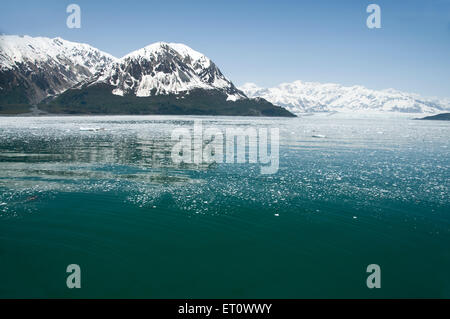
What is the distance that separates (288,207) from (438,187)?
16.7m

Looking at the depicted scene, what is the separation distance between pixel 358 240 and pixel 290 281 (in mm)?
6447

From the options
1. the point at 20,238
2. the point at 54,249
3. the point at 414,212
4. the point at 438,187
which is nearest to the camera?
the point at 54,249

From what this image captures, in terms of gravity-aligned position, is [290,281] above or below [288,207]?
below

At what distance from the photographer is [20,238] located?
1684cm

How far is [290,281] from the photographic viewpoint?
13.4m

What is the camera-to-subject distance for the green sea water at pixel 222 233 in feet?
43.2

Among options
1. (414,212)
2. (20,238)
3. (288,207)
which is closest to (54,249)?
(20,238)

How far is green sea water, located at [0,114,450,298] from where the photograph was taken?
43.2 ft

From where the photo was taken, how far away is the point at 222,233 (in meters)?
18.0

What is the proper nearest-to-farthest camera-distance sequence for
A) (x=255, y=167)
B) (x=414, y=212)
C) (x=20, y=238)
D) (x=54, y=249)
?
(x=54, y=249), (x=20, y=238), (x=414, y=212), (x=255, y=167)
